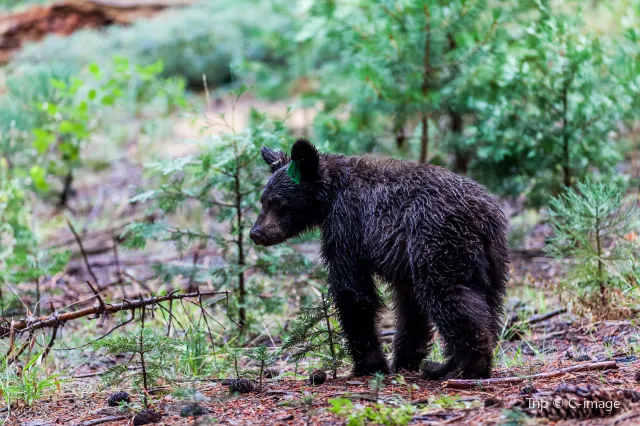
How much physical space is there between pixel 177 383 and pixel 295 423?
127 cm

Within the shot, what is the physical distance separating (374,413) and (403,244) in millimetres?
1303

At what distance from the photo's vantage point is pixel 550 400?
3.36 meters

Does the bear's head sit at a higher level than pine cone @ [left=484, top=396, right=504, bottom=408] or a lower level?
higher

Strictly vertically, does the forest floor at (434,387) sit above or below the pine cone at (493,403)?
below

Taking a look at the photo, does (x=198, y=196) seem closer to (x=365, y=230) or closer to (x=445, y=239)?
(x=365, y=230)

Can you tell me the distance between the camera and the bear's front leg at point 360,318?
4.60 meters

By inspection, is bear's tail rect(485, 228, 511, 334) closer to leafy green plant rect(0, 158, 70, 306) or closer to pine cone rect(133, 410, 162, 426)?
pine cone rect(133, 410, 162, 426)

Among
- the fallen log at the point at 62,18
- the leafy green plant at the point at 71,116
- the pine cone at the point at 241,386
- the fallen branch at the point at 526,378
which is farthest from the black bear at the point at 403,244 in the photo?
the fallen log at the point at 62,18

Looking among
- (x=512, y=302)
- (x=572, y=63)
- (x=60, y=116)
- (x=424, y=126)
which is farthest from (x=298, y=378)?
(x=60, y=116)

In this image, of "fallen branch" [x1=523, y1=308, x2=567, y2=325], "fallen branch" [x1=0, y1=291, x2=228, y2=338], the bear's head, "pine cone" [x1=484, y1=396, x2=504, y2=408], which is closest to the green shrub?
"fallen branch" [x1=523, y1=308, x2=567, y2=325]

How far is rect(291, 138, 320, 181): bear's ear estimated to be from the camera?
4568 millimetres

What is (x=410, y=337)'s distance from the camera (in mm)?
4855

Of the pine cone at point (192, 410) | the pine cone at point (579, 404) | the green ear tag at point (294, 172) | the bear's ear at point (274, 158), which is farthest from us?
the bear's ear at point (274, 158)

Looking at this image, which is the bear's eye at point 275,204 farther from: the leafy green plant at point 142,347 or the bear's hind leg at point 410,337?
the leafy green plant at point 142,347
